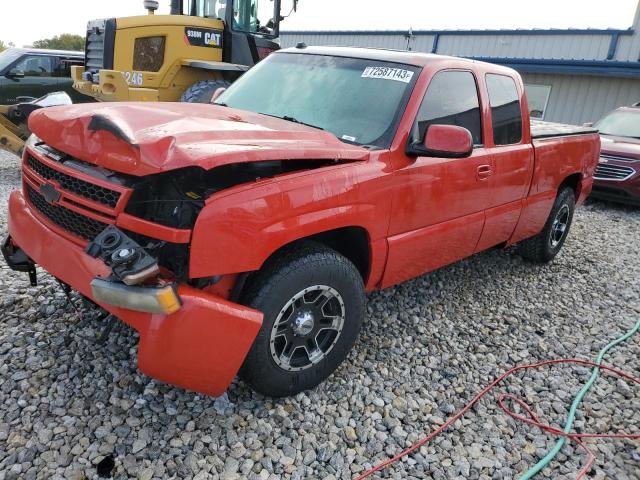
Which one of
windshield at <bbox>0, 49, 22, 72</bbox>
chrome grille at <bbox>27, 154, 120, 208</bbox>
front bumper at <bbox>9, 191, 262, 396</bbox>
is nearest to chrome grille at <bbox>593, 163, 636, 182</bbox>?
front bumper at <bbox>9, 191, 262, 396</bbox>

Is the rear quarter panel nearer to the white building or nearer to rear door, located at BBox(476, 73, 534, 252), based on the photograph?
rear door, located at BBox(476, 73, 534, 252)

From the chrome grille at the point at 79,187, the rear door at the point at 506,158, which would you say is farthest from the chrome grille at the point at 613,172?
the chrome grille at the point at 79,187

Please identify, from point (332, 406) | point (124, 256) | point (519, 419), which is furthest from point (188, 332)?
point (519, 419)

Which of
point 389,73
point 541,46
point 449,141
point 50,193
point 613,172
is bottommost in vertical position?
point 613,172

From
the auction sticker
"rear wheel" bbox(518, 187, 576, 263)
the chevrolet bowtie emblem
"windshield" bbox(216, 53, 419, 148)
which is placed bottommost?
"rear wheel" bbox(518, 187, 576, 263)

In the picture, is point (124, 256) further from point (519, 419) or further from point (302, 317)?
point (519, 419)

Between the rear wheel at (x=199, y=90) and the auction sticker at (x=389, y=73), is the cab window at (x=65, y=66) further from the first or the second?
the auction sticker at (x=389, y=73)

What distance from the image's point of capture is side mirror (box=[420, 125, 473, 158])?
2842mm

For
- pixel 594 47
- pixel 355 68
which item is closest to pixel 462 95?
pixel 355 68

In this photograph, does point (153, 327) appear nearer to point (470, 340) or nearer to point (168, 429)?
point (168, 429)

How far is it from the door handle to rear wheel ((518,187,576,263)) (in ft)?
5.81

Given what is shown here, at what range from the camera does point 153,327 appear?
2158mm

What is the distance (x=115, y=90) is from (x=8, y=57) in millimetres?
3866

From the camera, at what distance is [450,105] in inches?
137
